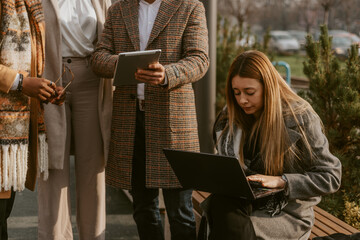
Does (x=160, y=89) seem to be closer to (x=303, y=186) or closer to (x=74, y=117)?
(x=74, y=117)

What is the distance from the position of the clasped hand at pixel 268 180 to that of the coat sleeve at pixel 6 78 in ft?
4.14

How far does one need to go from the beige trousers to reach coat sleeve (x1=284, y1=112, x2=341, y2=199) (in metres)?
1.26

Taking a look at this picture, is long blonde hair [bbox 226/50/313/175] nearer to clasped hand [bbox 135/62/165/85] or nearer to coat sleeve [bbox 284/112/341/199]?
coat sleeve [bbox 284/112/341/199]

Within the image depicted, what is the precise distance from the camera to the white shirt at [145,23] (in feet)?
9.75

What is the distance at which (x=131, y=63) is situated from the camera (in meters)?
2.59

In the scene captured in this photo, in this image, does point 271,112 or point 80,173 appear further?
point 80,173

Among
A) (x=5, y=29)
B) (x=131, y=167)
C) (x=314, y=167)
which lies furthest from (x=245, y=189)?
(x=5, y=29)

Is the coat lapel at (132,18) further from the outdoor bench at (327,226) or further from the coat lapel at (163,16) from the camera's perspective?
the outdoor bench at (327,226)

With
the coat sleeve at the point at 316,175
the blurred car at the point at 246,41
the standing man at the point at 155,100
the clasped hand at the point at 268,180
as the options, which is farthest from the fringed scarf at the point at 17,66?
the blurred car at the point at 246,41

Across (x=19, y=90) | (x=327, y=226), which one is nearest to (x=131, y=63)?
(x=19, y=90)

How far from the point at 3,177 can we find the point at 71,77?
711 mm

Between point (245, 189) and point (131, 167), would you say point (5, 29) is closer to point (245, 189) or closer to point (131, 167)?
point (131, 167)

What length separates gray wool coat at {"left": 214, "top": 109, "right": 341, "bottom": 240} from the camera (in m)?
2.51

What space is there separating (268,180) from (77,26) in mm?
1419
